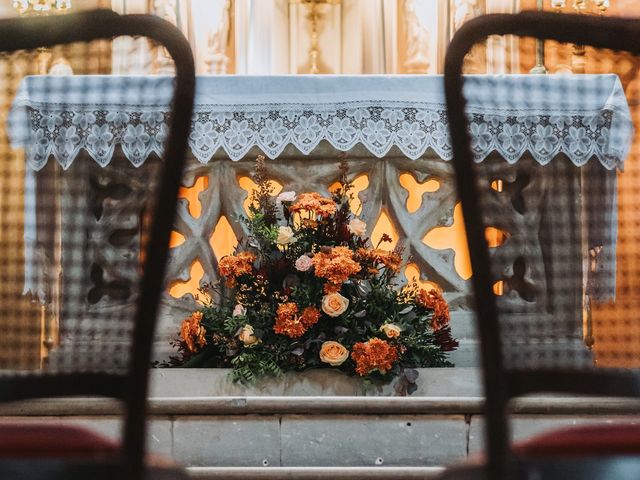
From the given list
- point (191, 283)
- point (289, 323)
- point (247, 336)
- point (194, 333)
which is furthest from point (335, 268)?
point (191, 283)

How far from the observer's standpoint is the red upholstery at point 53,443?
1027mm

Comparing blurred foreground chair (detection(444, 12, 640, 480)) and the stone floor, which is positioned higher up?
blurred foreground chair (detection(444, 12, 640, 480))

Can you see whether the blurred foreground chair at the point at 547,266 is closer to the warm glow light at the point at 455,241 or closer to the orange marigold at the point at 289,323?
the orange marigold at the point at 289,323

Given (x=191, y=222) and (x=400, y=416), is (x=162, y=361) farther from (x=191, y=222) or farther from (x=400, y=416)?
(x=400, y=416)

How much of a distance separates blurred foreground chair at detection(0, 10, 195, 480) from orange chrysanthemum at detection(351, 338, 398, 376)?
180 cm

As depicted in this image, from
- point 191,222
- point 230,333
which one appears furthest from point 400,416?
point 191,222

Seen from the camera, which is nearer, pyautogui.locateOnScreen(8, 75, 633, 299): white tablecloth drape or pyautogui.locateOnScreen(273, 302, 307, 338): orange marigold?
pyautogui.locateOnScreen(8, 75, 633, 299): white tablecloth drape

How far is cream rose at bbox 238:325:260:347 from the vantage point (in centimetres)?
294

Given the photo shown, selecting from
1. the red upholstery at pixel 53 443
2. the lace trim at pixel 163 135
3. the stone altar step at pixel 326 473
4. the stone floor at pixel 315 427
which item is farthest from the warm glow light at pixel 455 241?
the red upholstery at pixel 53 443

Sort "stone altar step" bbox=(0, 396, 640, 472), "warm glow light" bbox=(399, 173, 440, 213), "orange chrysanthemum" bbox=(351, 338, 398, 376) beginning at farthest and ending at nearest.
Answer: "warm glow light" bbox=(399, 173, 440, 213) < "orange chrysanthemum" bbox=(351, 338, 398, 376) < "stone altar step" bbox=(0, 396, 640, 472)

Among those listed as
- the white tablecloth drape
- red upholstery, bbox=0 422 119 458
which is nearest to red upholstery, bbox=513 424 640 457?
the white tablecloth drape

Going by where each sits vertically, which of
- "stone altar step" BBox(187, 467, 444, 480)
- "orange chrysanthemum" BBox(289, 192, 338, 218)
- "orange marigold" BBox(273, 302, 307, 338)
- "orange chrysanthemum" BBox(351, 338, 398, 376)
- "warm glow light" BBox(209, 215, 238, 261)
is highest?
"orange chrysanthemum" BBox(289, 192, 338, 218)

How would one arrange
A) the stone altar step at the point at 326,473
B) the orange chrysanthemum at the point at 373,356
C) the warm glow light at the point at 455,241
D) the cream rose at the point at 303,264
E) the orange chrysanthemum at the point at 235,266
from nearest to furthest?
the stone altar step at the point at 326,473 → the orange chrysanthemum at the point at 373,356 → the cream rose at the point at 303,264 → the orange chrysanthemum at the point at 235,266 → the warm glow light at the point at 455,241

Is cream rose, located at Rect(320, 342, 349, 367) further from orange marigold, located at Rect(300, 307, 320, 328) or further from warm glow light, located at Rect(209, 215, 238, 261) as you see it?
warm glow light, located at Rect(209, 215, 238, 261)
